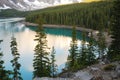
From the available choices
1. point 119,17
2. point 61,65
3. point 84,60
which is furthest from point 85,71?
point 61,65

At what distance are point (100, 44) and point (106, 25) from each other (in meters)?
105

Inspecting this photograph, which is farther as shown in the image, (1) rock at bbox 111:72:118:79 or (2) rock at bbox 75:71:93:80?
(2) rock at bbox 75:71:93:80

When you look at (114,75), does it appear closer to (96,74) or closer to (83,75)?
(96,74)

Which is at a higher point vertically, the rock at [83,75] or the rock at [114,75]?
the rock at [114,75]

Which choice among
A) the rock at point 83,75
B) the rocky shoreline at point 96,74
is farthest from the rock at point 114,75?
the rock at point 83,75

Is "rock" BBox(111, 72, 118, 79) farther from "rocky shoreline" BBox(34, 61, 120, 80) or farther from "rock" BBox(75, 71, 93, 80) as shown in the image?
"rock" BBox(75, 71, 93, 80)

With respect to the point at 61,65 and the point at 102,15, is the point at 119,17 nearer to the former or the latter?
the point at 61,65

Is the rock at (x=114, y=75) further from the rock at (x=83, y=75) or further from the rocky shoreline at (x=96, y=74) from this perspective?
the rock at (x=83, y=75)

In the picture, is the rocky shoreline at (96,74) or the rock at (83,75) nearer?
the rocky shoreline at (96,74)

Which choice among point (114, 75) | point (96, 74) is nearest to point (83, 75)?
point (96, 74)

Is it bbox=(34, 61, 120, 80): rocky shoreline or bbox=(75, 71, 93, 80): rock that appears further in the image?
bbox=(75, 71, 93, 80): rock

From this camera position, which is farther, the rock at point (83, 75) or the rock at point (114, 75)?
the rock at point (83, 75)

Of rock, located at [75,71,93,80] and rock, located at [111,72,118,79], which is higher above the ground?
rock, located at [111,72,118,79]

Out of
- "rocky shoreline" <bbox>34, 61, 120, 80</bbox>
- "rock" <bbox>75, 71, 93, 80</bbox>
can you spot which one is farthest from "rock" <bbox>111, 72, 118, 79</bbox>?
"rock" <bbox>75, 71, 93, 80</bbox>
